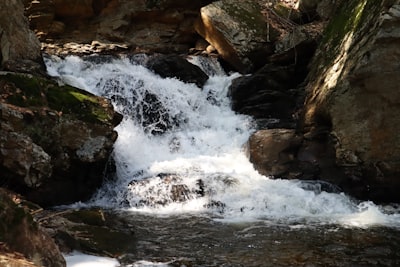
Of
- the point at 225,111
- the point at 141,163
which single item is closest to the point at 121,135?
the point at 141,163

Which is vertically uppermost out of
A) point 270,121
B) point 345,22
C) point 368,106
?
point 345,22

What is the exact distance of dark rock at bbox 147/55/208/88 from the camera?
44.9 feet

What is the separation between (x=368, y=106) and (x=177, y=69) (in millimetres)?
6394

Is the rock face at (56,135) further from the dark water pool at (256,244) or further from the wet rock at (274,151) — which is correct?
the wet rock at (274,151)

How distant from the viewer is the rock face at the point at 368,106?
8.44 m

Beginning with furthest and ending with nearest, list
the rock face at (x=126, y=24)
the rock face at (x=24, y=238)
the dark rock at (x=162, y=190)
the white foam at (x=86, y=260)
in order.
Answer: the rock face at (x=126, y=24), the dark rock at (x=162, y=190), the white foam at (x=86, y=260), the rock face at (x=24, y=238)

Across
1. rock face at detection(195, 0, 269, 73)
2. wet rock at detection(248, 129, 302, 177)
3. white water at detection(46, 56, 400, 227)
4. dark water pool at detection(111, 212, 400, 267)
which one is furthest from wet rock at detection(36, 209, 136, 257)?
rock face at detection(195, 0, 269, 73)

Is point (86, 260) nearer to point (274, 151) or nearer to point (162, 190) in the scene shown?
point (162, 190)

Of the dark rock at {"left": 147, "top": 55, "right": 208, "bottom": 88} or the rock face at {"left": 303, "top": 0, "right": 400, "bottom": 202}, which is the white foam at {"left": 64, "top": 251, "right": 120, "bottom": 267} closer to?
the rock face at {"left": 303, "top": 0, "right": 400, "bottom": 202}

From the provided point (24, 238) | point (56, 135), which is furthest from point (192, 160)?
point (24, 238)

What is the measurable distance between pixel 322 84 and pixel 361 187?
7.68ft

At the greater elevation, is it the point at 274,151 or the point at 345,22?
the point at 345,22

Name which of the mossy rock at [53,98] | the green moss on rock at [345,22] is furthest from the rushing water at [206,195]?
the green moss on rock at [345,22]

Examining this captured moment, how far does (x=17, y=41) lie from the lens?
34.9ft
